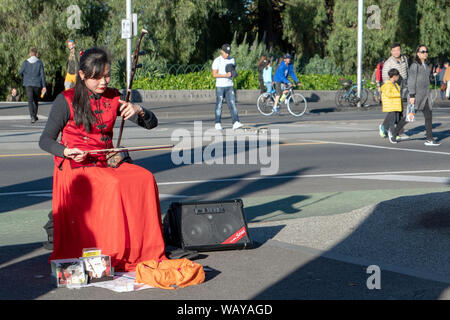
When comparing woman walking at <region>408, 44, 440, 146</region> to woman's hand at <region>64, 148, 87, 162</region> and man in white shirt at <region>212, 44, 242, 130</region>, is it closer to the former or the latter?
man in white shirt at <region>212, 44, 242, 130</region>

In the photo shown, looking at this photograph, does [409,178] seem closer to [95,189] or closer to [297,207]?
[297,207]

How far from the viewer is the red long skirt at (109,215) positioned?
5465 mm

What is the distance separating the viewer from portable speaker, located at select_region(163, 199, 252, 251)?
614 cm

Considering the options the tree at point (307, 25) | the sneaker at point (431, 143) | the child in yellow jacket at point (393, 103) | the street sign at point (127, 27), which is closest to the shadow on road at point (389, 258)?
the sneaker at point (431, 143)

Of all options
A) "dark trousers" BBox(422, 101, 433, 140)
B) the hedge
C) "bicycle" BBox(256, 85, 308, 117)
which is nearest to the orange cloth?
"dark trousers" BBox(422, 101, 433, 140)

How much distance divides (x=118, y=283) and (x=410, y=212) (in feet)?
10.1

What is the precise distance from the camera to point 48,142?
18.4 ft

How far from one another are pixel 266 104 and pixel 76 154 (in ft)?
61.4

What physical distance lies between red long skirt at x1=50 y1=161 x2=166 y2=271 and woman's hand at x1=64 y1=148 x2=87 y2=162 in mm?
189

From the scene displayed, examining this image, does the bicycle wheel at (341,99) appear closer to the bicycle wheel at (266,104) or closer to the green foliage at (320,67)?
the bicycle wheel at (266,104)

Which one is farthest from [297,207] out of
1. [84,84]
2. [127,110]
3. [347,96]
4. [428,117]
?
[347,96]

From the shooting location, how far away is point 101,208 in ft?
18.0

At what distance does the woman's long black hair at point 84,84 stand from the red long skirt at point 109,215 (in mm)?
358
